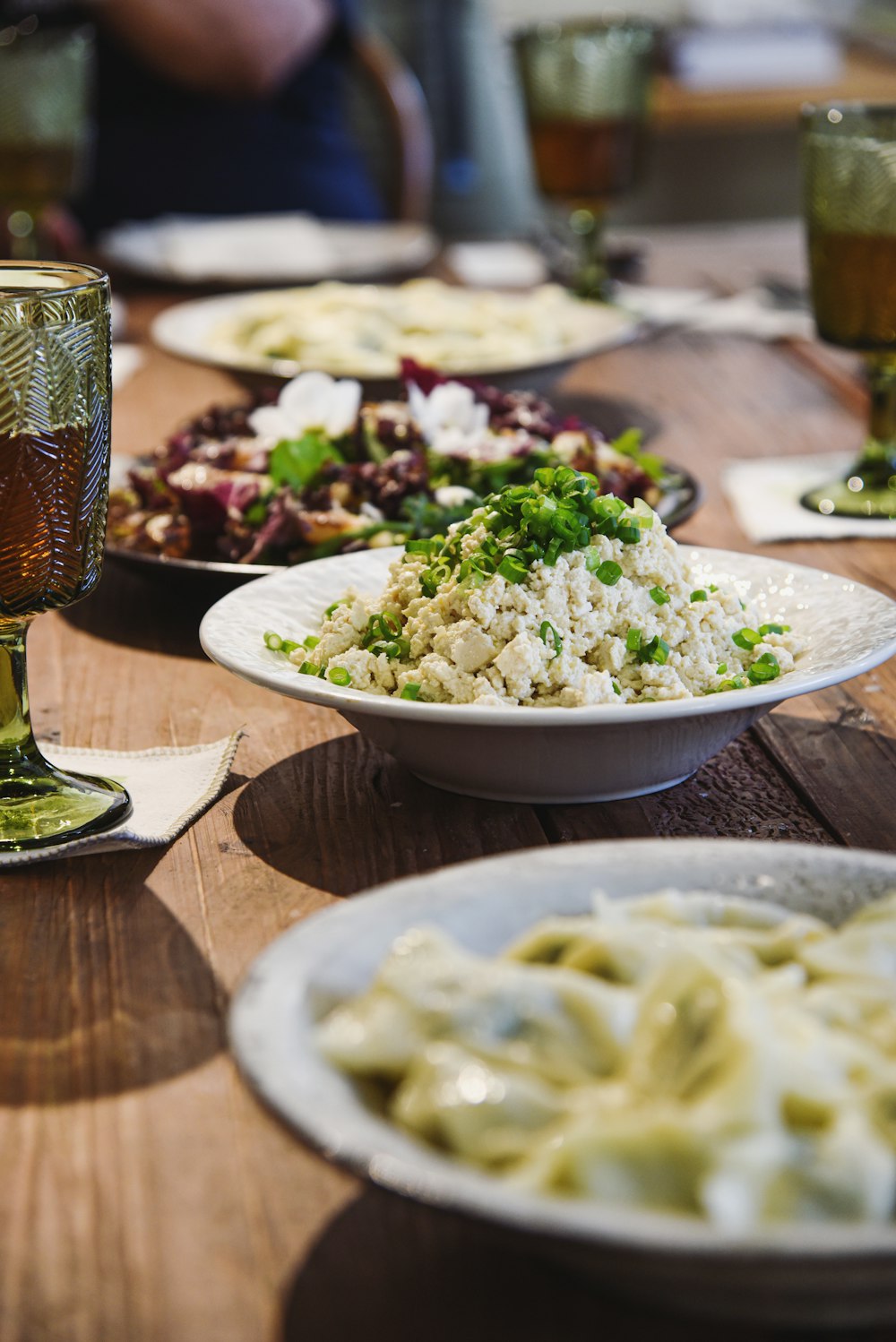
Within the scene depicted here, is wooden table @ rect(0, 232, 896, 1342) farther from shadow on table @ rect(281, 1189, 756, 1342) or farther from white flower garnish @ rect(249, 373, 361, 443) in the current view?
white flower garnish @ rect(249, 373, 361, 443)

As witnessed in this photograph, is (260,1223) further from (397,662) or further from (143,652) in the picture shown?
(143,652)

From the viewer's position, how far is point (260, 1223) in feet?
1.97

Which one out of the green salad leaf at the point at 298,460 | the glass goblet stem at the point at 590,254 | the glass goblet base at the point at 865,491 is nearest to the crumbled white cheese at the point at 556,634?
the green salad leaf at the point at 298,460

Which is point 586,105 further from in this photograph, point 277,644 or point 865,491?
point 277,644

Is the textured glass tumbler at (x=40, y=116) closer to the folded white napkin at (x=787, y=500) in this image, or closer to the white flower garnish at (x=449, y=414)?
the white flower garnish at (x=449, y=414)

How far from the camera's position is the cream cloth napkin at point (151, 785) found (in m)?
0.88

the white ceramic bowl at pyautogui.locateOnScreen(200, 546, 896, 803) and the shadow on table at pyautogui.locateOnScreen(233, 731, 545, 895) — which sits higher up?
the white ceramic bowl at pyautogui.locateOnScreen(200, 546, 896, 803)

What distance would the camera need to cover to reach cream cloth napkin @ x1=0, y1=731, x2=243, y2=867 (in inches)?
34.7

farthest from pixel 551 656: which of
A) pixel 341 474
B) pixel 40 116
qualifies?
pixel 40 116

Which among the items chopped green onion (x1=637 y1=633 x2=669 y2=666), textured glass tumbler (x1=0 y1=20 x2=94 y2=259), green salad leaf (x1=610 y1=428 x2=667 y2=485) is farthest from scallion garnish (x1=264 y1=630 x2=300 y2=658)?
textured glass tumbler (x1=0 y1=20 x2=94 y2=259)

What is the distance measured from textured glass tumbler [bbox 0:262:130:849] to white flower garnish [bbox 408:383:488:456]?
54cm

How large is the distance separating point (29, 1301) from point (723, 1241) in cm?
28

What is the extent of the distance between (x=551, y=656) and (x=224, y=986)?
0.27 metres

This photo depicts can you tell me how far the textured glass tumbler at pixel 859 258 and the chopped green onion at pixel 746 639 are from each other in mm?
662
